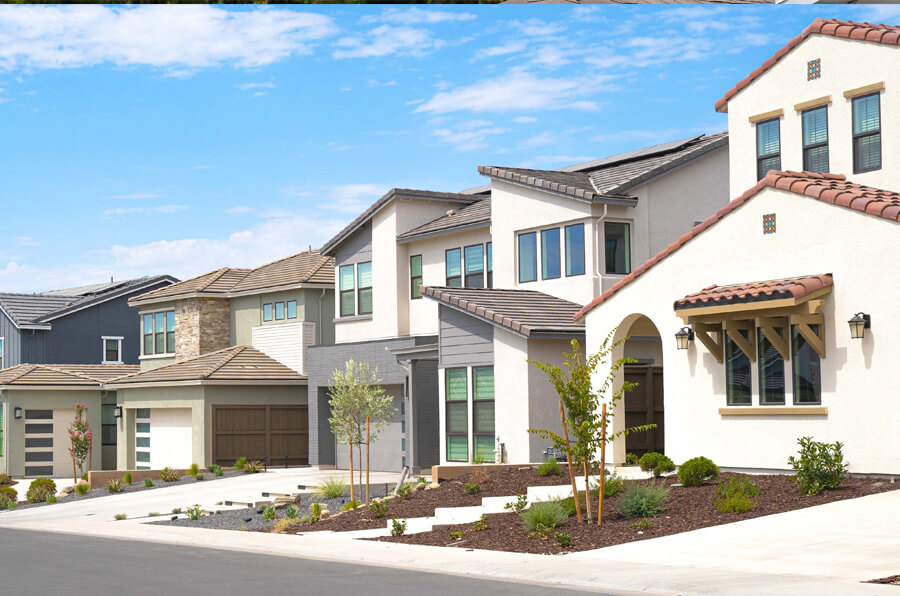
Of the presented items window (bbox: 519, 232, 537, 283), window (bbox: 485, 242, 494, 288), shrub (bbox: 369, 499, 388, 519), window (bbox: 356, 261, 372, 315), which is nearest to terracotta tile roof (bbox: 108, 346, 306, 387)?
window (bbox: 356, 261, 372, 315)

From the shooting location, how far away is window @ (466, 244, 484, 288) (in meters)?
31.4

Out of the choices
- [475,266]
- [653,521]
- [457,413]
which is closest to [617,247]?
[475,266]

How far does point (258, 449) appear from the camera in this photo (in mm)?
37281

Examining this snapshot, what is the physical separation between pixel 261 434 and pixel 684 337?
20.3 metres

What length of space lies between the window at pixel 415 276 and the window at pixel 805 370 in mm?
15959

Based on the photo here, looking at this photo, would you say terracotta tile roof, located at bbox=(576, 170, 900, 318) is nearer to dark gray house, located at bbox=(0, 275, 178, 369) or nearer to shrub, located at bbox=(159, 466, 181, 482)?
shrub, located at bbox=(159, 466, 181, 482)

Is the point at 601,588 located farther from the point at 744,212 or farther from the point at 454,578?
the point at 744,212

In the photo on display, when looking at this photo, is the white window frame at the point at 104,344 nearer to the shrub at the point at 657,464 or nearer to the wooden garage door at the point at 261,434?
the wooden garage door at the point at 261,434

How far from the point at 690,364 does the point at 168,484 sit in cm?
1749

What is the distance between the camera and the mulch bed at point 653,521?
624 inches

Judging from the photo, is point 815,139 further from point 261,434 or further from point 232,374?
point 261,434

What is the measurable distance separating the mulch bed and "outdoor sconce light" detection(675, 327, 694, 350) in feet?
9.70

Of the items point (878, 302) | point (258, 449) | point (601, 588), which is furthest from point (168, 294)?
point (601, 588)

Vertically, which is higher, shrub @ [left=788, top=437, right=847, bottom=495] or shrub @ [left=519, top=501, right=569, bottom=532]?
shrub @ [left=788, top=437, right=847, bottom=495]
